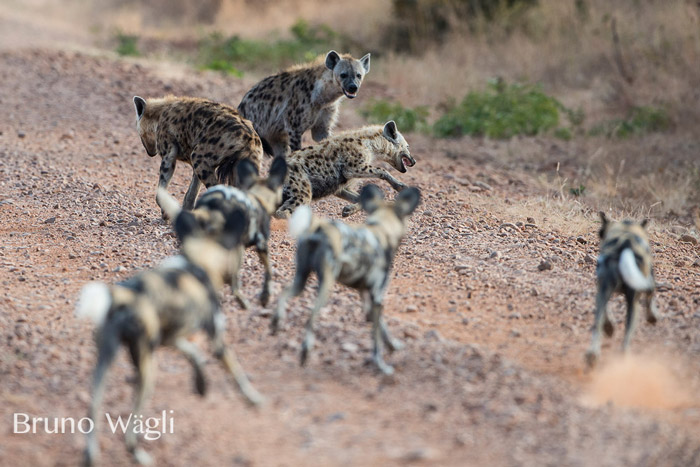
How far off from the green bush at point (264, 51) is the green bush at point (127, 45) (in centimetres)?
124

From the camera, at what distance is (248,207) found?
5980mm

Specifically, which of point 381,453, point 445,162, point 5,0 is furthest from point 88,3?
point 381,453

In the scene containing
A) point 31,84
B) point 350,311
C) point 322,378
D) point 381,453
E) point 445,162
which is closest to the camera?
point 381,453

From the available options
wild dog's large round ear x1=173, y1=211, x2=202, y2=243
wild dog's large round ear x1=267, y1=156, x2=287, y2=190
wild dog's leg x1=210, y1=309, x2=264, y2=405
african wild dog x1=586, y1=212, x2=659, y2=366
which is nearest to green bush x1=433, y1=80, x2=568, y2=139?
wild dog's large round ear x1=267, y1=156, x2=287, y2=190

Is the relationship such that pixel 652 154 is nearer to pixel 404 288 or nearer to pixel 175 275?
pixel 404 288

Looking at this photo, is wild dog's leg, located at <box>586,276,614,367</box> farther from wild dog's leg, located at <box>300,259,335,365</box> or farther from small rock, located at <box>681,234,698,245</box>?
small rock, located at <box>681,234,698,245</box>

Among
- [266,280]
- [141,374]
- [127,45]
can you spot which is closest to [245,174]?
[266,280]

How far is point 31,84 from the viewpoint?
13953 mm

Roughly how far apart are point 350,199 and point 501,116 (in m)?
4.85

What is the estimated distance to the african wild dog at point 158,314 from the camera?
3982 mm

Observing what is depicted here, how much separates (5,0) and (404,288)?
79.2ft

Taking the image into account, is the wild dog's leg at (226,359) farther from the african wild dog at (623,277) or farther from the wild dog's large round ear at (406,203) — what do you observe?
the african wild dog at (623,277)

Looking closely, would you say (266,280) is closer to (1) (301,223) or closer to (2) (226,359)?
(1) (301,223)

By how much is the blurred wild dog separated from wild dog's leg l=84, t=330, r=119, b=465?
149cm
